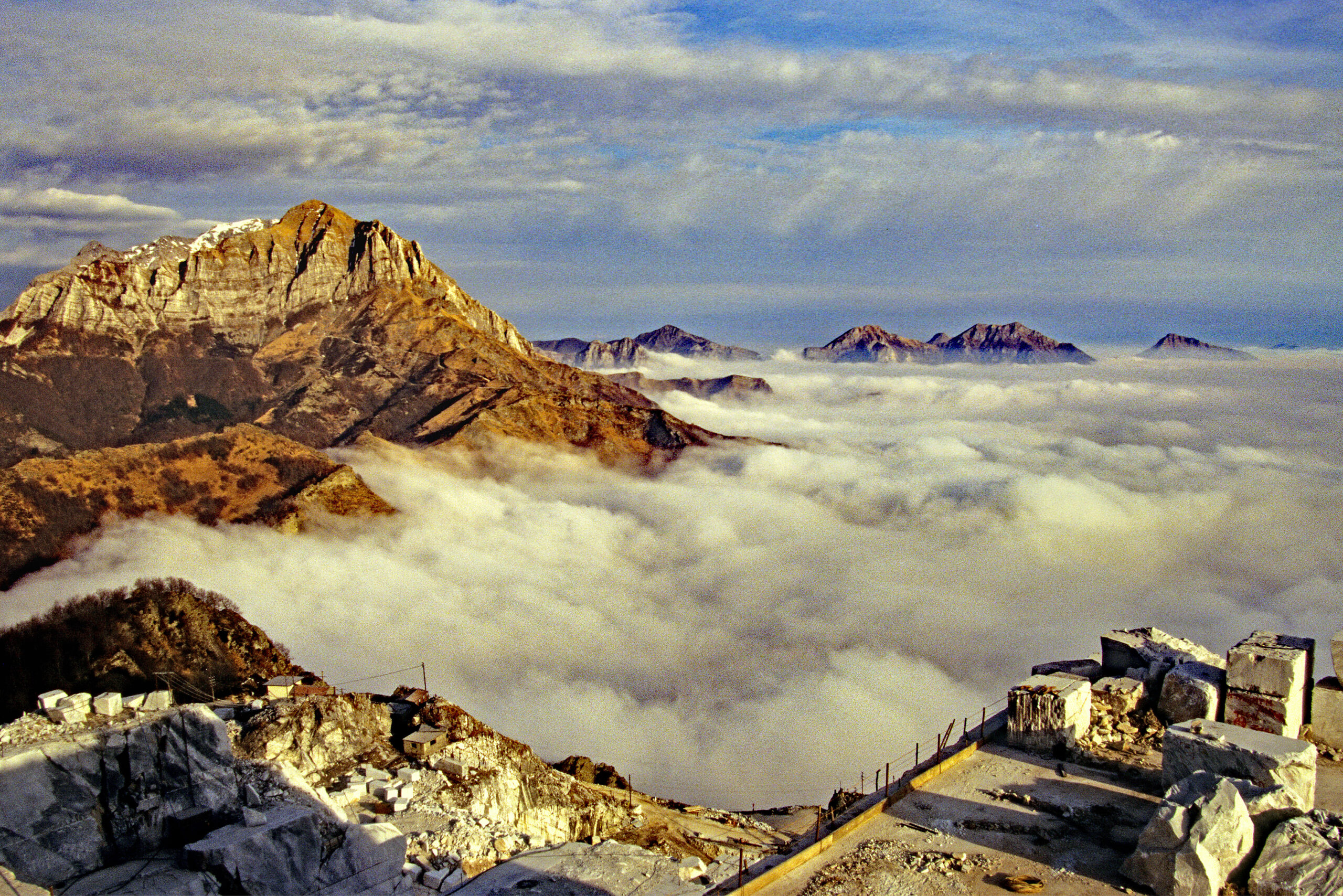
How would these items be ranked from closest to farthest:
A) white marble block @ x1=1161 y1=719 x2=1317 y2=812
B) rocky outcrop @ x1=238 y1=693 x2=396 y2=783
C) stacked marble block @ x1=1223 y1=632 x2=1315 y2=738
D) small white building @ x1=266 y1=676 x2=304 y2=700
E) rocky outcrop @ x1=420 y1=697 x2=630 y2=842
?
white marble block @ x1=1161 y1=719 x2=1317 y2=812 → stacked marble block @ x1=1223 y1=632 x2=1315 y2=738 → rocky outcrop @ x1=238 y1=693 x2=396 y2=783 → rocky outcrop @ x1=420 y1=697 x2=630 y2=842 → small white building @ x1=266 y1=676 x2=304 y2=700

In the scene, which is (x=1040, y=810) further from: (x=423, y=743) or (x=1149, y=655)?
(x=423, y=743)

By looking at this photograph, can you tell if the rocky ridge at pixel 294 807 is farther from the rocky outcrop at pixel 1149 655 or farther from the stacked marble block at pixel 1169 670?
the rocky outcrop at pixel 1149 655

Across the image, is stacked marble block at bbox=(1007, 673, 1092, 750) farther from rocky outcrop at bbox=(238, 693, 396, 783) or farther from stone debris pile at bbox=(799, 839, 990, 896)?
rocky outcrop at bbox=(238, 693, 396, 783)

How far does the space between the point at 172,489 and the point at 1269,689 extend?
444ft

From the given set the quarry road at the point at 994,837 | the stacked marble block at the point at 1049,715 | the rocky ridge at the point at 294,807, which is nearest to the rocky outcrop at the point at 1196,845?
the quarry road at the point at 994,837

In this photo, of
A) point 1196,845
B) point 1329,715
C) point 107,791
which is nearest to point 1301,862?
point 1196,845

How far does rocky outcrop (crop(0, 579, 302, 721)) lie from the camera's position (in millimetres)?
50594

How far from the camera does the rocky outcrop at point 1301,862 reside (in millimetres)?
16703

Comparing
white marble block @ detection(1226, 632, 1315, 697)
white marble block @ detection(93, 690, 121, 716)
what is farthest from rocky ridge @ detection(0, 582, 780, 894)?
white marble block @ detection(1226, 632, 1315, 697)

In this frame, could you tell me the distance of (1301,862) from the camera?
17.0 meters

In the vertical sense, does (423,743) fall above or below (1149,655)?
below

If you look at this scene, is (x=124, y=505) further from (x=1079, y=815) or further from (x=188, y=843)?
(x=1079, y=815)

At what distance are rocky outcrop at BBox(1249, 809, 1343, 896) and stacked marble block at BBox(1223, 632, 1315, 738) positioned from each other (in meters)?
7.00

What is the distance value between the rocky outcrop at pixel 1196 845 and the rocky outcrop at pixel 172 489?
117 metres
